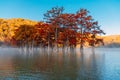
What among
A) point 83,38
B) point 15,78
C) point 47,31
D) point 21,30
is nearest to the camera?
point 15,78

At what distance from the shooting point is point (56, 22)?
318ft

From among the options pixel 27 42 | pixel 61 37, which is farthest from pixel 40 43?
pixel 61 37

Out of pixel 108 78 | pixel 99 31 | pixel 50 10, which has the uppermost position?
pixel 50 10

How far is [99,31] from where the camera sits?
96375mm

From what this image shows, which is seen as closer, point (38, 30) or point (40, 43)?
point (38, 30)

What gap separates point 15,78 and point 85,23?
68075 mm

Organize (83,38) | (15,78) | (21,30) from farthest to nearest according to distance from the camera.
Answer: (21,30) < (83,38) < (15,78)

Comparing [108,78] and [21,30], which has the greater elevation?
[21,30]

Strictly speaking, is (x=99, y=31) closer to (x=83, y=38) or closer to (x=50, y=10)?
(x=83, y=38)

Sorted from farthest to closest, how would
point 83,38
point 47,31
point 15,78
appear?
point 47,31 < point 83,38 < point 15,78

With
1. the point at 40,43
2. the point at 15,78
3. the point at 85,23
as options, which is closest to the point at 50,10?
the point at 85,23

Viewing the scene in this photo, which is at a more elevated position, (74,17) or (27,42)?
(74,17)

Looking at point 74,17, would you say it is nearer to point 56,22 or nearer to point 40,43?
point 56,22

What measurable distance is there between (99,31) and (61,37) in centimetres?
1345
